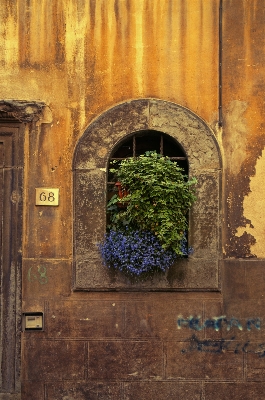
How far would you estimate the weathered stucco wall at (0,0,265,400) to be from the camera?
894cm

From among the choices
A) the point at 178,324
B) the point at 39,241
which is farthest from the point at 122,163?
the point at 178,324

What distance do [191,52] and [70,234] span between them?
99.1 inches

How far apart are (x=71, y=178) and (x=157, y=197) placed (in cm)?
107

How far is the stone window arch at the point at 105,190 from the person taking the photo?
29.4 ft

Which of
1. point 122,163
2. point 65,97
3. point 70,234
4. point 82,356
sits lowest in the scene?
point 82,356

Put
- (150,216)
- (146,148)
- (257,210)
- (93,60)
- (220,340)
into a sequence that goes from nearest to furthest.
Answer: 1. (150,216)
2. (220,340)
3. (257,210)
4. (93,60)
5. (146,148)

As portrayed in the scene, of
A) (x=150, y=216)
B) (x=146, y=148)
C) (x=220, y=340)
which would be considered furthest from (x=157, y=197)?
(x=220, y=340)

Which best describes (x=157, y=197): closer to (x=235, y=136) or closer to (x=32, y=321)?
(x=235, y=136)

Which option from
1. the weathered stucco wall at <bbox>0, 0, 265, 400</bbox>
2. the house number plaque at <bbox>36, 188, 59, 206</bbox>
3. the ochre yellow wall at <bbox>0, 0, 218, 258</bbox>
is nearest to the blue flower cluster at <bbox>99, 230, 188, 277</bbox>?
the weathered stucco wall at <bbox>0, 0, 265, 400</bbox>

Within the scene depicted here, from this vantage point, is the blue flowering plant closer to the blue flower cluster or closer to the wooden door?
the blue flower cluster

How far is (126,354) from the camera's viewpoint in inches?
352

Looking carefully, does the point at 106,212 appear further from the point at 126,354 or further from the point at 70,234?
the point at 126,354

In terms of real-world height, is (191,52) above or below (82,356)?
above

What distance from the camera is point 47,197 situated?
908 cm
